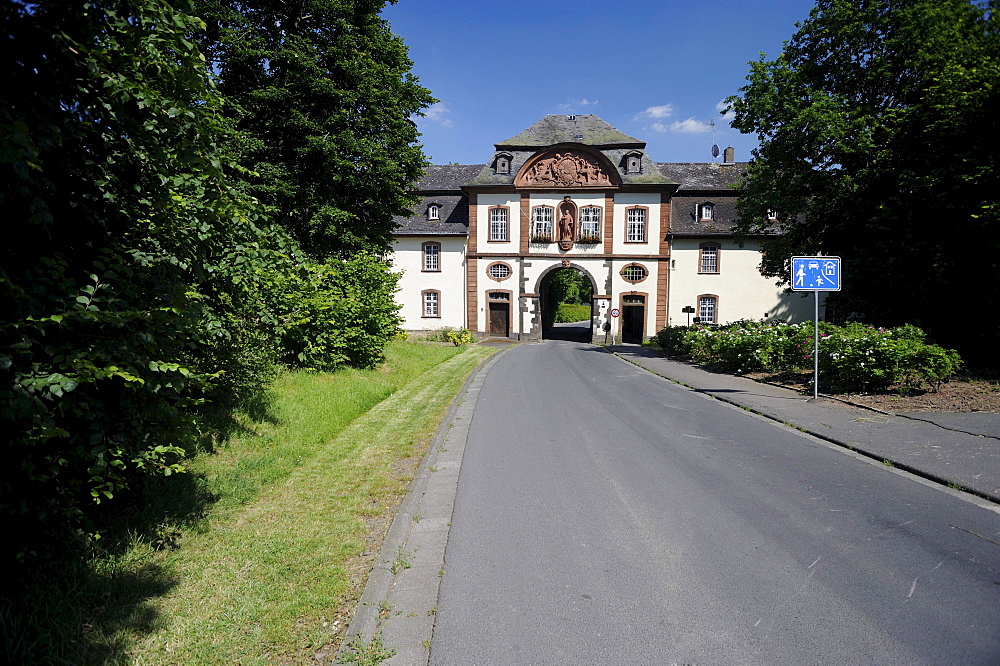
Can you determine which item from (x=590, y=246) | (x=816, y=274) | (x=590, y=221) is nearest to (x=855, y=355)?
(x=816, y=274)

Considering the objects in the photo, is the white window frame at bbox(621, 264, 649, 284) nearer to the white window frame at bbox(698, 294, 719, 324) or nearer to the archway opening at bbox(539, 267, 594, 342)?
the white window frame at bbox(698, 294, 719, 324)

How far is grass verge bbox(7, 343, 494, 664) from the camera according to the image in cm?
312

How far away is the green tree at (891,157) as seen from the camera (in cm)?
1335

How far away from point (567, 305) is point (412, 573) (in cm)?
7553

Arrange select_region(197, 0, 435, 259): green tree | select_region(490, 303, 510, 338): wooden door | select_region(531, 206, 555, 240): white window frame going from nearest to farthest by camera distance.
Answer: select_region(197, 0, 435, 259): green tree < select_region(531, 206, 555, 240): white window frame < select_region(490, 303, 510, 338): wooden door

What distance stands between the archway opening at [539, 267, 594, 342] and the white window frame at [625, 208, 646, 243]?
763cm

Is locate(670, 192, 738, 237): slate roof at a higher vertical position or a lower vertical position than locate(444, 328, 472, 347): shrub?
higher

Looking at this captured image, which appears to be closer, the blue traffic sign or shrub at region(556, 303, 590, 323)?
the blue traffic sign

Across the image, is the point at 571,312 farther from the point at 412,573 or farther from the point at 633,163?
the point at 412,573

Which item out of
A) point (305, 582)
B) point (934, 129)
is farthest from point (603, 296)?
point (305, 582)

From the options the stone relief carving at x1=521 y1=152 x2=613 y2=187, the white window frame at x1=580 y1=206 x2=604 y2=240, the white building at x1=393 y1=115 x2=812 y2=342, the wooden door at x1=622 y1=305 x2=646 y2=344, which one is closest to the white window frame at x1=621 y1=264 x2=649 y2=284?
the white building at x1=393 y1=115 x2=812 y2=342

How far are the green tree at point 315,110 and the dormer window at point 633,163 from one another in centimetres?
2442

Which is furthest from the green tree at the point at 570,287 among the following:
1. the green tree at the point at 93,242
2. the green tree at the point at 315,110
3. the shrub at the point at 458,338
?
the green tree at the point at 93,242

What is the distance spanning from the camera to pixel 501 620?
336 centimetres
